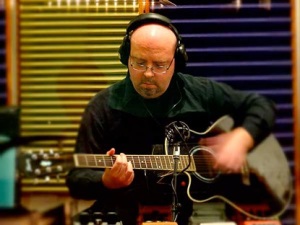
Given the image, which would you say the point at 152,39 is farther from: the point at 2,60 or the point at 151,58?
the point at 2,60

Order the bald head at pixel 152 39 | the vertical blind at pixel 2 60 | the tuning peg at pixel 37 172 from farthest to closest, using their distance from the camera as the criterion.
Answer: the vertical blind at pixel 2 60, the tuning peg at pixel 37 172, the bald head at pixel 152 39

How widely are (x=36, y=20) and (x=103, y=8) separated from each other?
1.13 ft

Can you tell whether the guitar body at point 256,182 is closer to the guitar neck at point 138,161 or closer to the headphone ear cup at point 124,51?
the guitar neck at point 138,161

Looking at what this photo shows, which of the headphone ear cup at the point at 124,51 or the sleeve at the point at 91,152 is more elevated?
the headphone ear cup at the point at 124,51

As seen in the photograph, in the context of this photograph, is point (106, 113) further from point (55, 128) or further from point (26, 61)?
point (26, 61)

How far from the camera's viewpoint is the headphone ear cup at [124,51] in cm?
188

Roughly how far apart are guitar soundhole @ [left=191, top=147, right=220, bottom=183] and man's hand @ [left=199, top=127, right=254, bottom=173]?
25mm

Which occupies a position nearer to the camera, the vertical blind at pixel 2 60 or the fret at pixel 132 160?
the fret at pixel 132 160

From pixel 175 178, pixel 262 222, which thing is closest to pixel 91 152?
pixel 175 178

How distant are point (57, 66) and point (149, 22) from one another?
1.76 feet

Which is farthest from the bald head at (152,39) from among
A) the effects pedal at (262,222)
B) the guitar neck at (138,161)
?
the effects pedal at (262,222)

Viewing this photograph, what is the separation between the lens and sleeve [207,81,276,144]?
6.77 ft

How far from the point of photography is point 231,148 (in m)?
2.06

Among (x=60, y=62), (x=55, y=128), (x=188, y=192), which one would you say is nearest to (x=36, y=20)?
(x=60, y=62)
